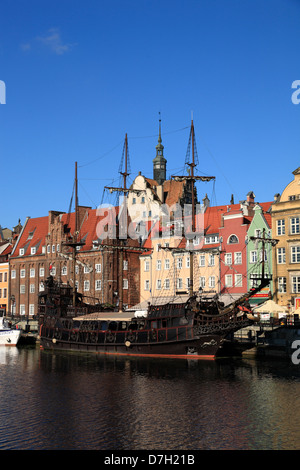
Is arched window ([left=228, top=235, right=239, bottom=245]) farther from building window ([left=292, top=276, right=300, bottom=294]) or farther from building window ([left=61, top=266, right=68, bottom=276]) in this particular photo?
building window ([left=61, top=266, right=68, bottom=276])

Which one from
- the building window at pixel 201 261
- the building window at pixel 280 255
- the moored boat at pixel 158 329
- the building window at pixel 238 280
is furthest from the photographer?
the building window at pixel 201 261

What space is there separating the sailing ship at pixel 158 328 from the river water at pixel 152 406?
3.06 metres

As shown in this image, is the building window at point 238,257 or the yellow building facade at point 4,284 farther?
the yellow building facade at point 4,284

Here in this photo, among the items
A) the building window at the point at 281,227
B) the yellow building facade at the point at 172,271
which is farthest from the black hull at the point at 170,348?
the building window at the point at 281,227

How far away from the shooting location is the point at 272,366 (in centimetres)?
4812

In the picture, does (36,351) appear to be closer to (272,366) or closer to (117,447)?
(272,366)

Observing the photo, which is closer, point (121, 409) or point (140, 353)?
point (121, 409)

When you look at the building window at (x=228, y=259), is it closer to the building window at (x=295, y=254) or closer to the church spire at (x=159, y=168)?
the building window at (x=295, y=254)

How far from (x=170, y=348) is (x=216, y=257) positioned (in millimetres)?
25677

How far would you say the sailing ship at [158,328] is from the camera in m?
53.2

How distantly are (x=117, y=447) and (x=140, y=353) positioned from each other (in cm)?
3351

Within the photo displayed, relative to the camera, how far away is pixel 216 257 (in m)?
78.4

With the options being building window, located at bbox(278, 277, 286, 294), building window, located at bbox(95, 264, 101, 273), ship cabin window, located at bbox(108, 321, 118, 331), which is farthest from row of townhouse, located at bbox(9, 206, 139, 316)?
building window, located at bbox(278, 277, 286, 294)

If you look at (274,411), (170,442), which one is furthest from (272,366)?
(170,442)
